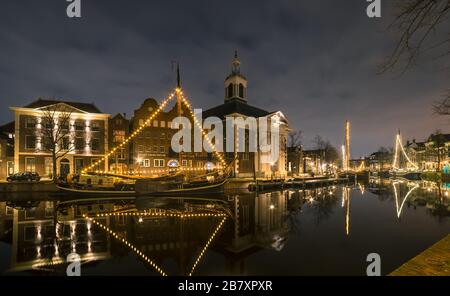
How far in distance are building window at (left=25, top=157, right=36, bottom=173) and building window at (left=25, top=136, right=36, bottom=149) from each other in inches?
78.5

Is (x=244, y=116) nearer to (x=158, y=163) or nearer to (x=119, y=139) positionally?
(x=158, y=163)

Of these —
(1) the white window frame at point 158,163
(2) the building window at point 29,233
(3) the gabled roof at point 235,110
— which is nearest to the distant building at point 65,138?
(1) the white window frame at point 158,163

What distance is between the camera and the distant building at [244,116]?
43094 mm

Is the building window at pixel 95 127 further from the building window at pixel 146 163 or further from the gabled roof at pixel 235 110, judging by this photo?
the gabled roof at pixel 235 110

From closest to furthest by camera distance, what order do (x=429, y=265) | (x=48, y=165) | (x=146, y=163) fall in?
(x=429, y=265) → (x=48, y=165) → (x=146, y=163)

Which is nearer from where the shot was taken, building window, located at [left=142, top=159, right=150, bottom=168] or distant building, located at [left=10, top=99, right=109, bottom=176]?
distant building, located at [left=10, top=99, right=109, bottom=176]

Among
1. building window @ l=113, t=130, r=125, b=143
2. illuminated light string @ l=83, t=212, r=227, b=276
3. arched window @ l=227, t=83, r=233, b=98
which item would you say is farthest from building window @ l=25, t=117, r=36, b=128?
arched window @ l=227, t=83, r=233, b=98

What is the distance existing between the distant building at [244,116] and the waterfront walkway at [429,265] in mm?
35202

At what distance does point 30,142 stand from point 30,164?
3.66 m

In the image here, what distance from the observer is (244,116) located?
44.6 meters

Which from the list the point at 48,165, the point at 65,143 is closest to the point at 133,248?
the point at 65,143

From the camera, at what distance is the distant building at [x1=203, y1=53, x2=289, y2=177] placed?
43.1 m

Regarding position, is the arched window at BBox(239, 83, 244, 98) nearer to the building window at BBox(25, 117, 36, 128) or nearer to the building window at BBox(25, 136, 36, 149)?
the building window at BBox(25, 117, 36, 128)
